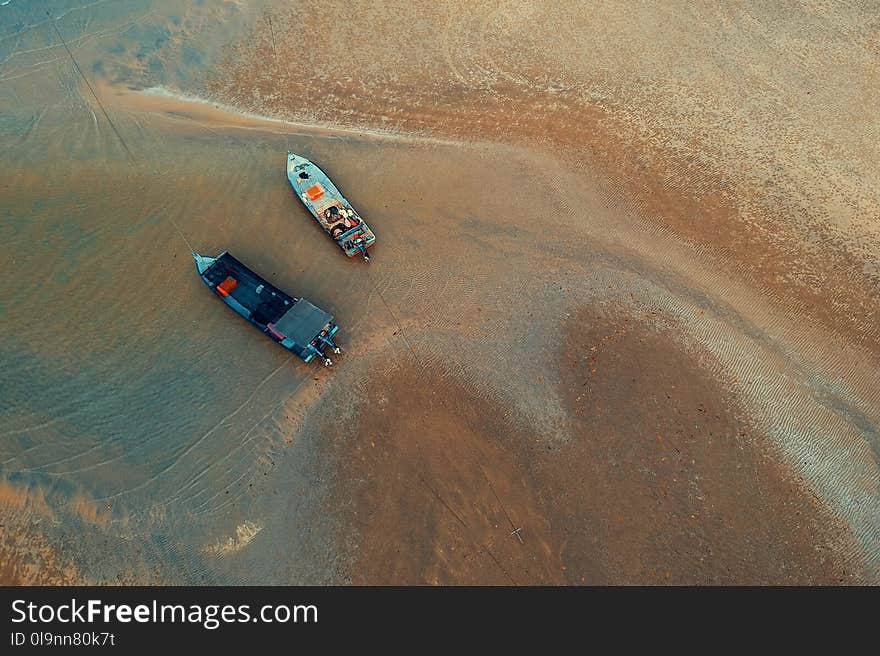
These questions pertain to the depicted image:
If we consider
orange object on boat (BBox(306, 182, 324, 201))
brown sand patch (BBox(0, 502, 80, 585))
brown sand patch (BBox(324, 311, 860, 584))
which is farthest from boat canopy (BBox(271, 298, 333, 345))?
brown sand patch (BBox(0, 502, 80, 585))

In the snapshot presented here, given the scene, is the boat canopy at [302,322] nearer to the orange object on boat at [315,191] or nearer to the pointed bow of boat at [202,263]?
the pointed bow of boat at [202,263]

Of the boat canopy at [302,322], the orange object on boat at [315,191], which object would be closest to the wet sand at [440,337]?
the orange object on boat at [315,191]

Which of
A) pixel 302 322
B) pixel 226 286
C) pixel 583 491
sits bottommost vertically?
pixel 583 491

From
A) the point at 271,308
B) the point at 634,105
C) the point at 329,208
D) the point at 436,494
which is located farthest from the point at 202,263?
the point at 634,105

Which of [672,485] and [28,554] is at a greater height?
[28,554]

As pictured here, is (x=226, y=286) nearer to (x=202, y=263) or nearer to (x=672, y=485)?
(x=202, y=263)
